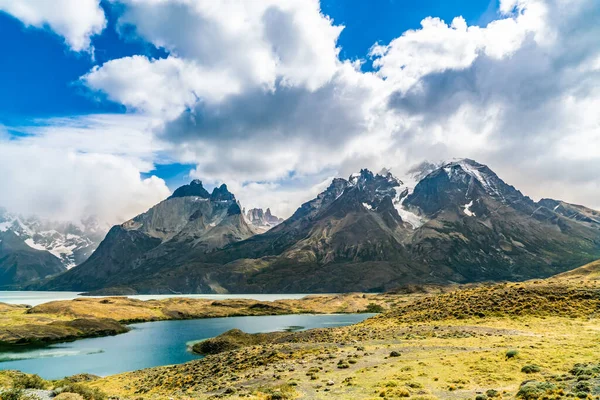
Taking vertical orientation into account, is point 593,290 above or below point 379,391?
above

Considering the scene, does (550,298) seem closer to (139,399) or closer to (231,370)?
(231,370)

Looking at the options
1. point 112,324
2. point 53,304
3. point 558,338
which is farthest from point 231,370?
point 53,304

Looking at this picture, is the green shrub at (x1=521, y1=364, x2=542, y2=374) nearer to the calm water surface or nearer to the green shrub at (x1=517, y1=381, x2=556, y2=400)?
the green shrub at (x1=517, y1=381, x2=556, y2=400)

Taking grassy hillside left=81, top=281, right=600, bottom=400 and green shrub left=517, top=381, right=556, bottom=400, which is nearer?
green shrub left=517, top=381, right=556, bottom=400

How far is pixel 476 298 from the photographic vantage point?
75.9 meters

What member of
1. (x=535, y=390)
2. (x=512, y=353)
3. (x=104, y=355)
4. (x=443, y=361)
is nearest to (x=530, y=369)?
(x=512, y=353)

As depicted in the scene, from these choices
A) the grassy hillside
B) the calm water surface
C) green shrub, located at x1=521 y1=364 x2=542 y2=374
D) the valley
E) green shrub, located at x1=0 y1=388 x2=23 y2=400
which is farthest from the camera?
the calm water surface

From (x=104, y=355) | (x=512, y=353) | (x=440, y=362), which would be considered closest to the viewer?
(x=512, y=353)

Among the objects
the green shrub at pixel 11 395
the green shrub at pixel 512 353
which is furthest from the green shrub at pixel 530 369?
the green shrub at pixel 11 395

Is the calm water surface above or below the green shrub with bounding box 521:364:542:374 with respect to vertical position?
below

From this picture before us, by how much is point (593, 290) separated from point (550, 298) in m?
6.85

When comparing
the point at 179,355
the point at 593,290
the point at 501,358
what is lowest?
the point at 179,355

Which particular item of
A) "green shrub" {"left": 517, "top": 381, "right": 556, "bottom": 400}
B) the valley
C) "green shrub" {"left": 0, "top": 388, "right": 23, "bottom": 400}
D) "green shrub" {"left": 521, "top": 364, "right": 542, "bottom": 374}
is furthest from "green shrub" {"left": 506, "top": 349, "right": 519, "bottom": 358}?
"green shrub" {"left": 0, "top": 388, "right": 23, "bottom": 400}

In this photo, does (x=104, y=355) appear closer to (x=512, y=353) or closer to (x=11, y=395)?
(x=11, y=395)
